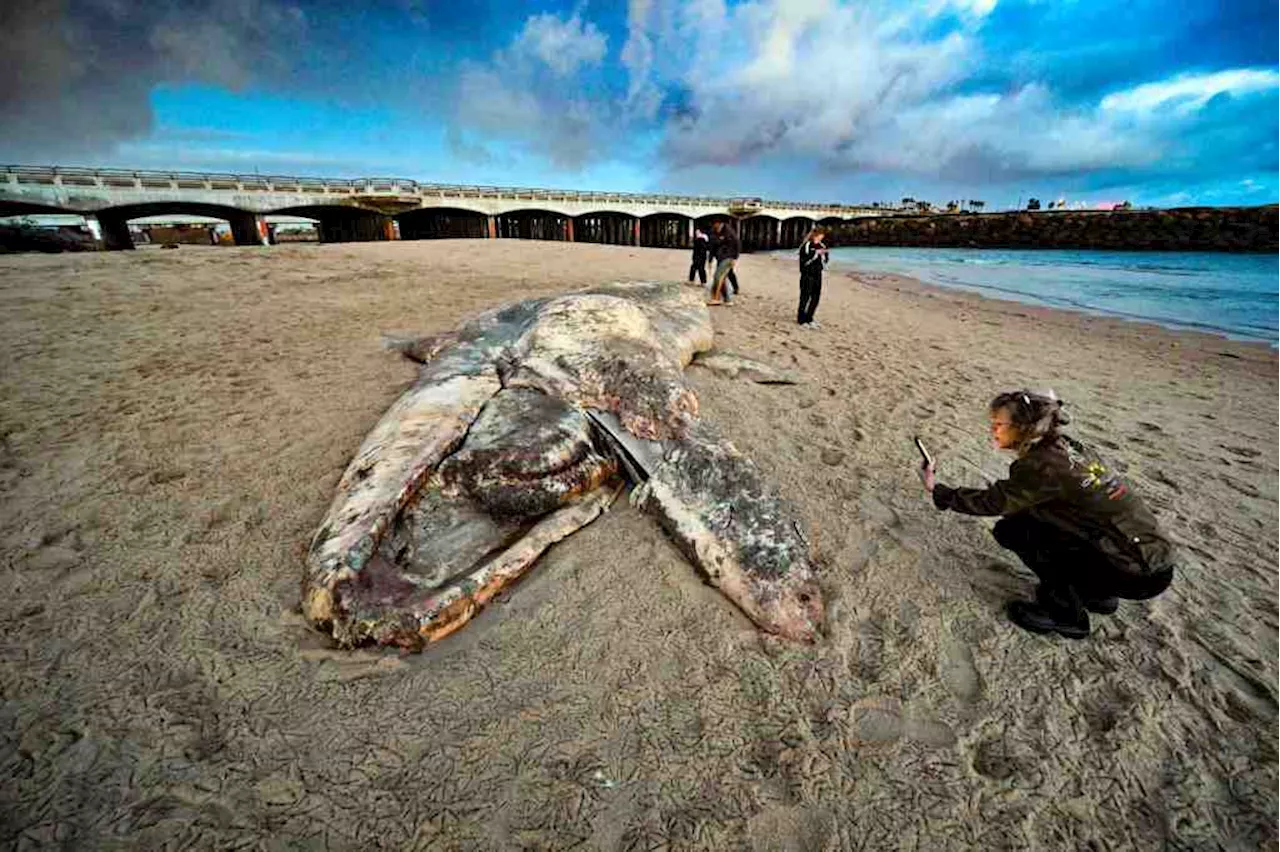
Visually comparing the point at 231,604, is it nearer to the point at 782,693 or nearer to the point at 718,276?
the point at 782,693

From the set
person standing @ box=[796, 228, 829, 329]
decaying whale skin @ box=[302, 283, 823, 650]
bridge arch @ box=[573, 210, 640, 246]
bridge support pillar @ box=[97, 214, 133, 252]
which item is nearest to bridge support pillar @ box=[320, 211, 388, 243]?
bridge support pillar @ box=[97, 214, 133, 252]

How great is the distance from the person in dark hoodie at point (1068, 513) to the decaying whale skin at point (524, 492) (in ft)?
3.66

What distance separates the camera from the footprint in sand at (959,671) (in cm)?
239

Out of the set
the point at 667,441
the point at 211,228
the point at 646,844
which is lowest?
the point at 646,844

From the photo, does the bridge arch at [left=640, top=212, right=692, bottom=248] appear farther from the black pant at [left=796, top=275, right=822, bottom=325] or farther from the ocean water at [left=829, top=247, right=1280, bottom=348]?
the black pant at [left=796, top=275, right=822, bottom=325]

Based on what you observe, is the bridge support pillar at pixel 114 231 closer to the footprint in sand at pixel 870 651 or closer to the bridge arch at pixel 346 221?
the bridge arch at pixel 346 221

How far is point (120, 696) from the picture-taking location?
7.16 feet

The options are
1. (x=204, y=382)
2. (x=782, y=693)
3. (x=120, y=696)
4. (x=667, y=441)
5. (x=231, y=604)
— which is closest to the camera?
(x=120, y=696)

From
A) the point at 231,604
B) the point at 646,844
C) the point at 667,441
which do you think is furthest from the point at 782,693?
the point at 231,604

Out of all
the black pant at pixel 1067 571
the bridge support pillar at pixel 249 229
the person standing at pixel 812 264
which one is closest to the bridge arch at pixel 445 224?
the bridge support pillar at pixel 249 229

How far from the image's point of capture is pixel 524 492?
3283 mm

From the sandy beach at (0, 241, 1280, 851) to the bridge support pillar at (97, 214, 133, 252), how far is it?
34.2 metres

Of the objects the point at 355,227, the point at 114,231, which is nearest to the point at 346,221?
the point at 355,227

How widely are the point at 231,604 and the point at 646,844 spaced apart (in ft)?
8.01
